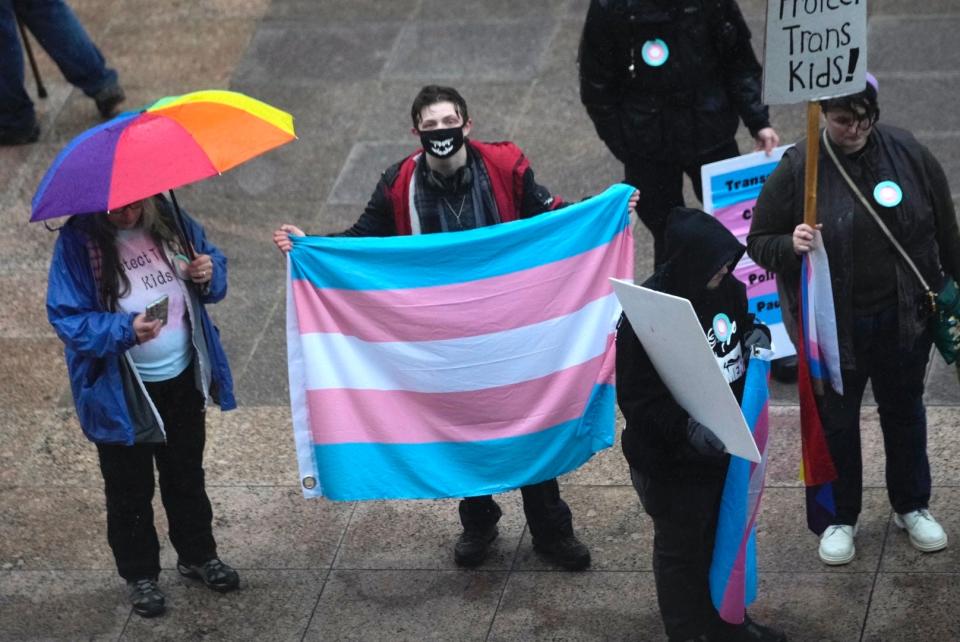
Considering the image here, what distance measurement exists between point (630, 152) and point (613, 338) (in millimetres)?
1563

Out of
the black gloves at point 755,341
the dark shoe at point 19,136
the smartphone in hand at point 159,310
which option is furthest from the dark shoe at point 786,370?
the dark shoe at point 19,136

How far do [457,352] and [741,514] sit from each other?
4.28ft

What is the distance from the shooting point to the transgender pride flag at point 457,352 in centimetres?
587

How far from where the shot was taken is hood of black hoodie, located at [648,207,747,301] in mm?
4805

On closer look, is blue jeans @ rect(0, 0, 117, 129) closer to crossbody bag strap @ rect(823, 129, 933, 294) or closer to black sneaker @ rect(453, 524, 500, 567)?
black sneaker @ rect(453, 524, 500, 567)

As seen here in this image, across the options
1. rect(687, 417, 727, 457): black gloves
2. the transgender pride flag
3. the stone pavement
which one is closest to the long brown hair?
the transgender pride flag

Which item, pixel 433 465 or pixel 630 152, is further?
pixel 630 152

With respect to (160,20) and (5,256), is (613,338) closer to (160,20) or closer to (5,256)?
(5,256)

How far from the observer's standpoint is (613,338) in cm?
595

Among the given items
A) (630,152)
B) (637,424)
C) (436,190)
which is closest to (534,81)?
(630,152)

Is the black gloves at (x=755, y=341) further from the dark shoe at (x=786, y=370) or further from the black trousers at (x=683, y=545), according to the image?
the dark shoe at (x=786, y=370)

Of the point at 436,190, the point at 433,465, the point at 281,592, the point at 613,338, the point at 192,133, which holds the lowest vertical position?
the point at 281,592

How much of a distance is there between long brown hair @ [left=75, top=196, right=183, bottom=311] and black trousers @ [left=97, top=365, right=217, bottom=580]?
402 mm

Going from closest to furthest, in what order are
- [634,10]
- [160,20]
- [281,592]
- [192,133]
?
[192,133]
[281,592]
[634,10]
[160,20]
